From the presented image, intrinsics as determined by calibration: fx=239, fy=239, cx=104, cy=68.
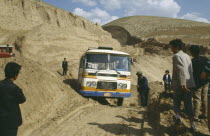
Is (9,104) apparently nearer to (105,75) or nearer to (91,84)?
(91,84)

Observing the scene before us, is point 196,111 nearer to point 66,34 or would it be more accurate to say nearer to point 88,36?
point 66,34

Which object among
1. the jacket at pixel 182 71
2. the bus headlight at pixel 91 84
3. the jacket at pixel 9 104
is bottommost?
the bus headlight at pixel 91 84

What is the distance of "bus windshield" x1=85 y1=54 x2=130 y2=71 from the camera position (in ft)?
35.4

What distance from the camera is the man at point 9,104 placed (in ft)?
11.6

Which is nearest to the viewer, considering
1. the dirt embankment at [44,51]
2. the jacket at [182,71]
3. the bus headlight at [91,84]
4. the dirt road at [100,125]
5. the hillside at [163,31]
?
the jacket at [182,71]

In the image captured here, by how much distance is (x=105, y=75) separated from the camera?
1070 centimetres

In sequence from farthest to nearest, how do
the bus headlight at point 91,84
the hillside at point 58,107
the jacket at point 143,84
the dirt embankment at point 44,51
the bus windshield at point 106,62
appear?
the bus windshield at point 106,62 < the bus headlight at point 91,84 < the jacket at point 143,84 < the dirt embankment at point 44,51 < the hillside at point 58,107

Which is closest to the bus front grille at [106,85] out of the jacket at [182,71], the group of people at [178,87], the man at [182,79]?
the group of people at [178,87]

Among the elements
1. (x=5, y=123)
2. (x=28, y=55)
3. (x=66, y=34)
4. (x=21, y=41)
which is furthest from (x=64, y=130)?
(x=66, y=34)

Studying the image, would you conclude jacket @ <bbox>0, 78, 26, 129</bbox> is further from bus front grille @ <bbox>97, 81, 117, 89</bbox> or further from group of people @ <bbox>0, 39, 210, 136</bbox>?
bus front grille @ <bbox>97, 81, 117, 89</bbox>

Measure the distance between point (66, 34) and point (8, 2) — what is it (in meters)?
16.4

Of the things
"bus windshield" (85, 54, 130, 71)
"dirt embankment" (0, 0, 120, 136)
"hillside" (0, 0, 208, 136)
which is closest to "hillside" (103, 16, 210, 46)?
"dirt embankment" (0, 0, 120, 136)

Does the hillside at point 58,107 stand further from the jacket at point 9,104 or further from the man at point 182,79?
the jacket at point 9,104

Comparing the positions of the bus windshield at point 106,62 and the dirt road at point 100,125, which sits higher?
the bus windshield at point 106,62
